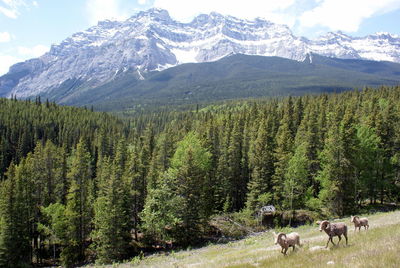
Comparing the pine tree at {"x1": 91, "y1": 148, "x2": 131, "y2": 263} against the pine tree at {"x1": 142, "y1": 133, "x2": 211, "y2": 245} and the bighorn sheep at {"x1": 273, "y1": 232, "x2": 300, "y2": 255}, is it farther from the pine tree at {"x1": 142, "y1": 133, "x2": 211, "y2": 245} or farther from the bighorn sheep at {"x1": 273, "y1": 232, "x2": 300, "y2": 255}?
the bighorn sheep at {"x1": 273, "y1": 232, "x2": 300, "y2": 255}

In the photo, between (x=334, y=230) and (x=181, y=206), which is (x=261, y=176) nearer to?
(x=181, y=206)

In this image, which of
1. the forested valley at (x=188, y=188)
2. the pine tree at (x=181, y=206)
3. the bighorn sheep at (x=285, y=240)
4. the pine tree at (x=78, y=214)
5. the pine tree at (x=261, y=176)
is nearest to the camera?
the bighorn sheep at (x=285, y=240)

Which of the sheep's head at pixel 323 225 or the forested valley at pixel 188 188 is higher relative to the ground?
the sheep's head at pixel 323 225

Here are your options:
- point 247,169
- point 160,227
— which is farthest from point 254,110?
point 160,227

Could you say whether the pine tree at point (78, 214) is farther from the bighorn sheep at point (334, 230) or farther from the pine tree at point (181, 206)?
the bighorn sheep at point (334, 230)

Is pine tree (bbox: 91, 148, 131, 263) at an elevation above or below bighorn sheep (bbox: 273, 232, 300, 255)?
Answer: below

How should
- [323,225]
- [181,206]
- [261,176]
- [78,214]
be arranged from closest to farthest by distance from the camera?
[323,225]
[181,206]
[78,214]
[261,176]

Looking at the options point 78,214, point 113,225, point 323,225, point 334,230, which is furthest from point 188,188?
point 323,225

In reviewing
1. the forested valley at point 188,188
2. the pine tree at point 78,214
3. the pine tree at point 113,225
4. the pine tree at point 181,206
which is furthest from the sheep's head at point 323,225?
the pine tree at point 78,214

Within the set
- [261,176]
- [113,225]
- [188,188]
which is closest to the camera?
[113,225]

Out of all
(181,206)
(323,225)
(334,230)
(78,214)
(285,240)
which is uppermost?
(323,225)

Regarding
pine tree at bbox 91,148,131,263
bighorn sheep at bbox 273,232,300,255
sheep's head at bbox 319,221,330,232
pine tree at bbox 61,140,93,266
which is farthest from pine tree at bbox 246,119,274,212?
sheep's head at bbox 319,221,330,232

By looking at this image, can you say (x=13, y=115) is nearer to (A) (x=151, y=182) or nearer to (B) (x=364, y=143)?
(A) (x=151, y=182)

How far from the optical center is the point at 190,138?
2453 inches
